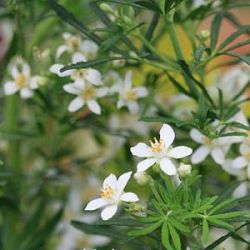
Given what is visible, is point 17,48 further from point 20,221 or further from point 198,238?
point 198,238

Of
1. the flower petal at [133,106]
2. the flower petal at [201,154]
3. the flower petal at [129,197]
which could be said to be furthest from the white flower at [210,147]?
the flower petal at [129,197]

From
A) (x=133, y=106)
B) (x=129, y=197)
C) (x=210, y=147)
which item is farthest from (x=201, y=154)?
(x=129, y=197)

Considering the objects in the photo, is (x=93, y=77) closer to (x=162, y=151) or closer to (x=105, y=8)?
(x=105, y=8)

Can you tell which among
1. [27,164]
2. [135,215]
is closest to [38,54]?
[135,215]

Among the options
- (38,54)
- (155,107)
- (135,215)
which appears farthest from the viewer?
(155,107)

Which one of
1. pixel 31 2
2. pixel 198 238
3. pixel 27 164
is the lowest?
pixel 198 238

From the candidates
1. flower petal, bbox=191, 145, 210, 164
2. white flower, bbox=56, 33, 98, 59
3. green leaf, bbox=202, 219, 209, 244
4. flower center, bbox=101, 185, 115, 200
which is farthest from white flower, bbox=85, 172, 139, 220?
white flower, bbox=56, 33, 98, 59

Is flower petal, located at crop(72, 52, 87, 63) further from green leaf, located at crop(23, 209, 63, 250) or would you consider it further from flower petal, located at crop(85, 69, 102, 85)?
green leaf, located at crop(23, 209, 63, 250)
